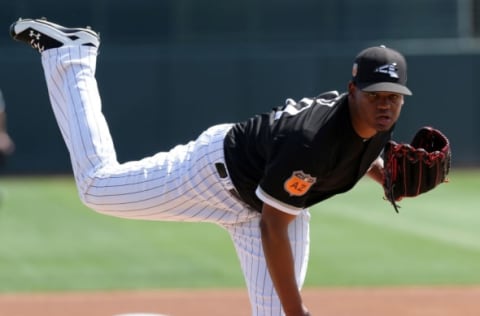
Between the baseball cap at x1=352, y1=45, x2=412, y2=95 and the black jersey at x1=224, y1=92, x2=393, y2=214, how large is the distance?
0.67 feet

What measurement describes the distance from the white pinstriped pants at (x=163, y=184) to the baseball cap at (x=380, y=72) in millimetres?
913

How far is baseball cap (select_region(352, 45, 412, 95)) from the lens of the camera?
4656 mm

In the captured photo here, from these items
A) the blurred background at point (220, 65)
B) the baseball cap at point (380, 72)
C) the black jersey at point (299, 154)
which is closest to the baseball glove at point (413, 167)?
the black jersey at point (299, 154)

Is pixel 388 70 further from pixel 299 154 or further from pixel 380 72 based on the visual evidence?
pixel 299 154

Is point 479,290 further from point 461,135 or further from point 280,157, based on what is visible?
point 461,135

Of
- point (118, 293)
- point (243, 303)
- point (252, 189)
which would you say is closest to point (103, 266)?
point (118, 293)

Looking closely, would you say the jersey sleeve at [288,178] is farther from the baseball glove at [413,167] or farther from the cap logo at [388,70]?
the baseball glove at [413,167]

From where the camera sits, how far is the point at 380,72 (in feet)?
15.4

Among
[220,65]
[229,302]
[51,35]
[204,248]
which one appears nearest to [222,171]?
[51,35]

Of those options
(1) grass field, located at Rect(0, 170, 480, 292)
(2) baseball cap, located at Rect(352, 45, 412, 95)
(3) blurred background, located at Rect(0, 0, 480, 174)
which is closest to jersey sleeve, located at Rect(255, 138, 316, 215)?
(2) baseball cap, located at Rect(352, 45, 412, 95)

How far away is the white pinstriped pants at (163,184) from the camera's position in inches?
213

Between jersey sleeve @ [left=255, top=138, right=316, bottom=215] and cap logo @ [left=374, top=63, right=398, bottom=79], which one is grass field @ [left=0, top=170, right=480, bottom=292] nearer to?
jersey sleeve @ [left=255, top=138, right=316, bottom=215]

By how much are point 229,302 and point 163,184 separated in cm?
352

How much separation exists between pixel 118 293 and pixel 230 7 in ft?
44.4
